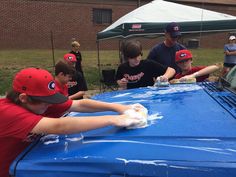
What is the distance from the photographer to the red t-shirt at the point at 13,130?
1.99 metres

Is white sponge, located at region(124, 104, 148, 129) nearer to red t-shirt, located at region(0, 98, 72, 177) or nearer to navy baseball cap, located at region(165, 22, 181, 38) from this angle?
red t-shirt, located at region(0, 98, 72, 177)

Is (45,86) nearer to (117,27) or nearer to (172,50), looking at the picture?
(172,50)

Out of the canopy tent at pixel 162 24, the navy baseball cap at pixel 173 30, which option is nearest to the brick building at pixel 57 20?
the canopy tent at pixel 162 24

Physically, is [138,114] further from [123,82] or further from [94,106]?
[123,82]

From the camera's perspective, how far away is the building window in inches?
1111

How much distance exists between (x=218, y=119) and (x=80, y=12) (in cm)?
2600

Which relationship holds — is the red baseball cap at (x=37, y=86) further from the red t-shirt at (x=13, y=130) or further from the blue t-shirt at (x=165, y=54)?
the blue t-shirt at (x=165, y=54)

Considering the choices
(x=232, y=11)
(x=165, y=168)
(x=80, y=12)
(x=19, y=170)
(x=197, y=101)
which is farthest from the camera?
(x=232, y=11)

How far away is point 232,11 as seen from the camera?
1265 inches

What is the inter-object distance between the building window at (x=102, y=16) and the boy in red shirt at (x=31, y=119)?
86.5 ft

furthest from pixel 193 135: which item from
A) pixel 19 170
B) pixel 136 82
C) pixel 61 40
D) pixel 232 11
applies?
pixel 232 11

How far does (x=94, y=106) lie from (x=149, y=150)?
3.01 ft

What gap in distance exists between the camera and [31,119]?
6.57 feet

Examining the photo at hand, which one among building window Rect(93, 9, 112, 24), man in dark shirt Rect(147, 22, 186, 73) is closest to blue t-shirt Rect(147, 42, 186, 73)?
man in dark shirt Rect(147, 22, 186, 73)
